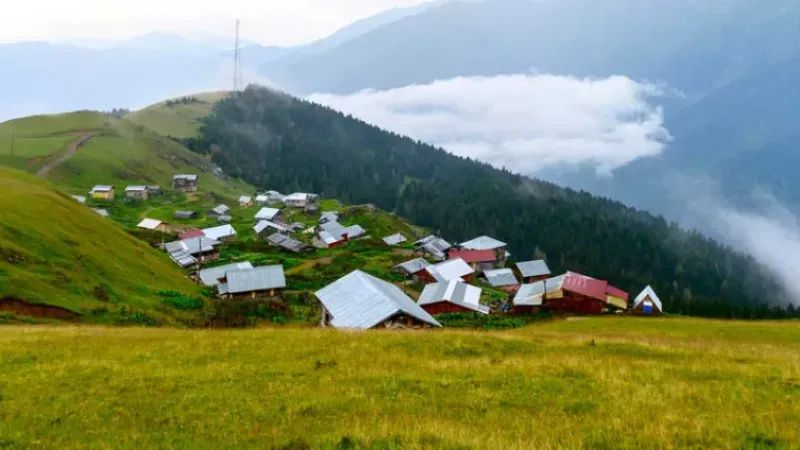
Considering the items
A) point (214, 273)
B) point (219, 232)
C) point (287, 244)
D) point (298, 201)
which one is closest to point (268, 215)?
point (219, 232)

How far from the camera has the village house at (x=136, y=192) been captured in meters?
151

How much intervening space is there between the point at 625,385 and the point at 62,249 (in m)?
41.1

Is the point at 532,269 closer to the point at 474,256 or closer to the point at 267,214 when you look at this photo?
the point at 474,256

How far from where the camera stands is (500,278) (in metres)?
117

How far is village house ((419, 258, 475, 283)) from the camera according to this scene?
333ft

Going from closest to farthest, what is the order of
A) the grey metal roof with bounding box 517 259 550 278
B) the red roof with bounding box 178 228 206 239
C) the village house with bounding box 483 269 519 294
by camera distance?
the red roof with bounding box 178 228 206 239
the village house with bounding box 483 269 519 294
the grey metal roof with bounding box 517 259 550 278

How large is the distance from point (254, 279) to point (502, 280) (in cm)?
5693

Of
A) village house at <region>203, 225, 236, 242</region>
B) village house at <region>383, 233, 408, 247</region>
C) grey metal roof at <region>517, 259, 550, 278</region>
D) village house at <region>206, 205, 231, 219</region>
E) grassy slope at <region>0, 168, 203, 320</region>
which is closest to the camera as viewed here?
grassy slope at <region>0, 168, 203, 320</region>

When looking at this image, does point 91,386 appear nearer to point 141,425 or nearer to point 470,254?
point 141,425

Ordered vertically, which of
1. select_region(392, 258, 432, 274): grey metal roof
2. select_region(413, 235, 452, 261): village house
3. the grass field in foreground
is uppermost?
select_region(413, 235, 452, 261): village house

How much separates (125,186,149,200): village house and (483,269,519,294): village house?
9378cm

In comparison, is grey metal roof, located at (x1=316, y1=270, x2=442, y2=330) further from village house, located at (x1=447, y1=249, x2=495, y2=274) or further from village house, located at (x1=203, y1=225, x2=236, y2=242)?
village house, located at (x1=447, y1=249, x2=495, y2=274)

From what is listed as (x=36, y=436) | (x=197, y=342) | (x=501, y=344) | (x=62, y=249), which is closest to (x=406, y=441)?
(x=36, y=436)

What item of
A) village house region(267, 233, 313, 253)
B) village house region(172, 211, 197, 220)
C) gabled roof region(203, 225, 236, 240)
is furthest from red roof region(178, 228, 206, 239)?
village house region(172, 211, 197, 220)
